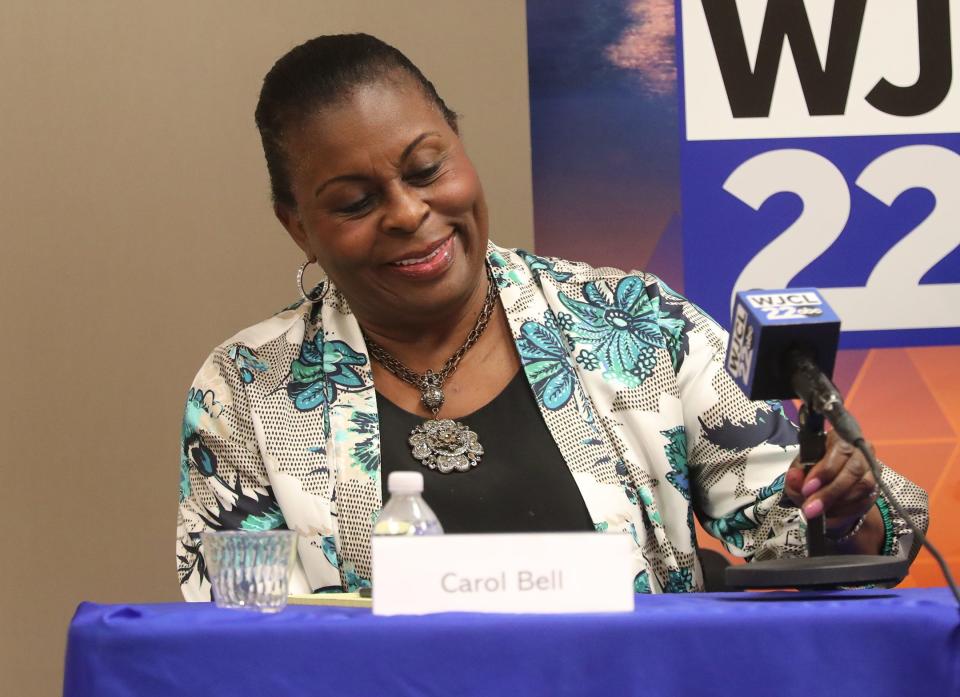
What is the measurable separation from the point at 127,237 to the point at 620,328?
132 centimetres

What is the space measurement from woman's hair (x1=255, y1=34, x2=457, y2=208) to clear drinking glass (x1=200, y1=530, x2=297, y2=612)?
33.9 inches

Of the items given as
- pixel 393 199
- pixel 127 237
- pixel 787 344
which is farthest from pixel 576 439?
pixel 127 237

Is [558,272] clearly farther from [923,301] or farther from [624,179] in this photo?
[923,301]

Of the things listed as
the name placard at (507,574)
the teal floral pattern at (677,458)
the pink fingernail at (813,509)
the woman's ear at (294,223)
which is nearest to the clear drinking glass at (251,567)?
the name placard at (507,574)

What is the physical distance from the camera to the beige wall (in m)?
2.84

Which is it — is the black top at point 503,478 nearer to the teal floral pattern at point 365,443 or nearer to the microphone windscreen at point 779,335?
the teal floral pattern at point 365,443

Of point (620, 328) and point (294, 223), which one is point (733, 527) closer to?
point (620, 328)

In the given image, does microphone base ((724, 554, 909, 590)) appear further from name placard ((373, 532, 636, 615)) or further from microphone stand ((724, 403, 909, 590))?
name placard ((373, 532, 636, 615))

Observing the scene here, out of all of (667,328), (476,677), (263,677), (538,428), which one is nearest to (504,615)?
(476,677)

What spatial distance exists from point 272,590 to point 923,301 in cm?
198

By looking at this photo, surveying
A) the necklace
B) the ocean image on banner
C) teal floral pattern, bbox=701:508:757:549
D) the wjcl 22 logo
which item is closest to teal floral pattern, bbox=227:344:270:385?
the necklace

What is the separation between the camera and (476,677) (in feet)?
3.46

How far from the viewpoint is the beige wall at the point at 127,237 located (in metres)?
2.84

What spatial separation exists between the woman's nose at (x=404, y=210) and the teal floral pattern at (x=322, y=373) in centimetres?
24
